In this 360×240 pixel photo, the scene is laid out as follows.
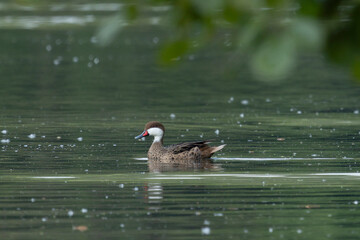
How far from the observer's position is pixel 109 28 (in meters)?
3.05

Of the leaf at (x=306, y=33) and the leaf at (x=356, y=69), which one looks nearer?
the leaf at (x=306, y=33)

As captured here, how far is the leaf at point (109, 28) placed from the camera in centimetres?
301

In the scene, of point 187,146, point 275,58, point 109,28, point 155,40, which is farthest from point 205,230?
point 155,40

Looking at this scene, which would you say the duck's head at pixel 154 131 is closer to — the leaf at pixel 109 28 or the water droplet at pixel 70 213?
the water droplet at pixel 70 213

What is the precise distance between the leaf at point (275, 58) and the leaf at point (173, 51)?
33 cm

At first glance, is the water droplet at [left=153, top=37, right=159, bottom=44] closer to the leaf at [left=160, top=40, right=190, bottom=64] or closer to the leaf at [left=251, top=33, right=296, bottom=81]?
the leaf at [left=160, top=40, right=190, bottom=64]

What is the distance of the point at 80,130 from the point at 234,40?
1384 centimetres

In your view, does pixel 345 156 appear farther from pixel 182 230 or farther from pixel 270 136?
pixel 182 230

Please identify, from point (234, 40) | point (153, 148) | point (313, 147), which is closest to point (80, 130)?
point (153, 148)

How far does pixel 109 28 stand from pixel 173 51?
0.84ft

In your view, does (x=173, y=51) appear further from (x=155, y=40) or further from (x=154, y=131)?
(x=155, y=40)

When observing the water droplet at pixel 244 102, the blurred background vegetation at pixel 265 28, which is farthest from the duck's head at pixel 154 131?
the blurred background vegetation at pixel 265 28

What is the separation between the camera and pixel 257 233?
27.3 ft

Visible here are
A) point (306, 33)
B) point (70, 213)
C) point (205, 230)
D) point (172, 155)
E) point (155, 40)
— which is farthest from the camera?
point (155, 40)
